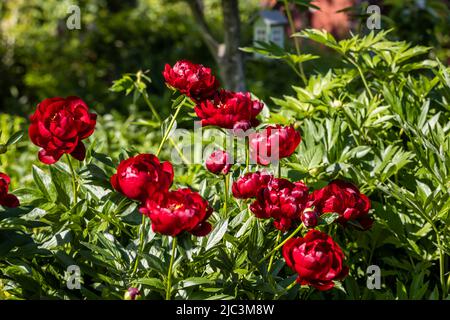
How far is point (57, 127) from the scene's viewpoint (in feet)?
4.67

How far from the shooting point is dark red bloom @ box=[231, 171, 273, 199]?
1513 millimetres

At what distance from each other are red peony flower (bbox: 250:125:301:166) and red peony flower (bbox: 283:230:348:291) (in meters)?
0.24

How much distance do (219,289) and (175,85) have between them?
511 mm

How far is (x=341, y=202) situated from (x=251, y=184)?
203 mm

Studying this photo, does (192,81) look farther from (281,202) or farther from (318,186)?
(318,186)

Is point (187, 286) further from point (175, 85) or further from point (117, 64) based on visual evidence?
point (117, 64)

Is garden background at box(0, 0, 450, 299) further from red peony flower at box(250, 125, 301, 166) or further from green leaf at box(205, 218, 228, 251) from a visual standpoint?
red peony flower at box(250, 125, 301, 166)

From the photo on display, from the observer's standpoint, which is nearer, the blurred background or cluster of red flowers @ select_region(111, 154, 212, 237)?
cluster of red flowers @ select_region(111, 154, 212, 237)

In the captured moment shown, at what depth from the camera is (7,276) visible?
1.54m

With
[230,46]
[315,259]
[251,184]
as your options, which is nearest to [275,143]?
[251,184]

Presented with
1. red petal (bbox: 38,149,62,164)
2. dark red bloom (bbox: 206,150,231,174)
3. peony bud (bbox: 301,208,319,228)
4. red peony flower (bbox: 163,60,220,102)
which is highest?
red peony flower (bbox: 163,60,220,102)

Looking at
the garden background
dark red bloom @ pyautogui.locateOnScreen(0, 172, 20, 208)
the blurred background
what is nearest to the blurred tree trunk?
the garden background

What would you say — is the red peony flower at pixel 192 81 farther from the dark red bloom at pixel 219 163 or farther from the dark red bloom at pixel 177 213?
the dark red bloom at pixel 177 213

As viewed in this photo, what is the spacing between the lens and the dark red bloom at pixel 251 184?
1513 millimetres
